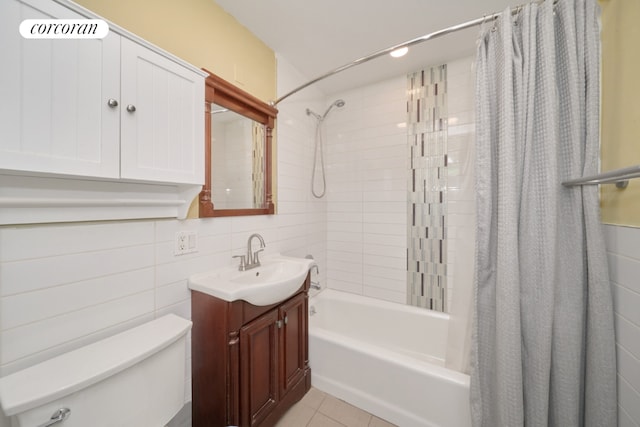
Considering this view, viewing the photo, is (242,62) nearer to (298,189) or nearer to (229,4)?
(229,4)

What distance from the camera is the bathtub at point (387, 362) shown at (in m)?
1.22

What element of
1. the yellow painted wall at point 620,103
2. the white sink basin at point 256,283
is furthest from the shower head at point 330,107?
the yellow painted wall at point 620,103

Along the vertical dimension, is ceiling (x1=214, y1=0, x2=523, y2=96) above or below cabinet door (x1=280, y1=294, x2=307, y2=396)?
above

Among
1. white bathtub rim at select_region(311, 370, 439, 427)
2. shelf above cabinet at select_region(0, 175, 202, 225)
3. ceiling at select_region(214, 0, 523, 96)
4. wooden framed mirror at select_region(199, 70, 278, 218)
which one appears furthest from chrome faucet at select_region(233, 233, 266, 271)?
ceiling at select_region(214, 0, 523, 96)

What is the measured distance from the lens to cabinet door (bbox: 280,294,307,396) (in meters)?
1.36

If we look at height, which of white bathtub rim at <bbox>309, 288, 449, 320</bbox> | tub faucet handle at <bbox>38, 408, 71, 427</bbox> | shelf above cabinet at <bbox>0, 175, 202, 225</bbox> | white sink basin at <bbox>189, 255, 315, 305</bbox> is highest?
shelf above cabinet at <bbox>0, 175, 202, 225</bbox>

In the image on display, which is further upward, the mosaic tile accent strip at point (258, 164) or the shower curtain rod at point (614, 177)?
the mosaic tile accent strip at point (258, 164)

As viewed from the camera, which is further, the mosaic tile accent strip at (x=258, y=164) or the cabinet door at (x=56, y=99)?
the mosaic tile accent strip at (x=258, y=164)

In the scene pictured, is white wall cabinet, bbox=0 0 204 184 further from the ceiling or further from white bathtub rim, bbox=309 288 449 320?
white bathtub rim, bbox=309 288 449 320

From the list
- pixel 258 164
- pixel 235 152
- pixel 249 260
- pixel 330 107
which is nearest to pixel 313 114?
pixel 330 107

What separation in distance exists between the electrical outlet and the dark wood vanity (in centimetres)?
23

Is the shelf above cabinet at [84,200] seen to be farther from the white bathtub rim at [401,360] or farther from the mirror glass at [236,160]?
the white bathtub rim at [401,360]

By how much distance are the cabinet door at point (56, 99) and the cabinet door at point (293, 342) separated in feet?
3.64

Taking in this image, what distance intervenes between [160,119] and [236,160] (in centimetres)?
58
